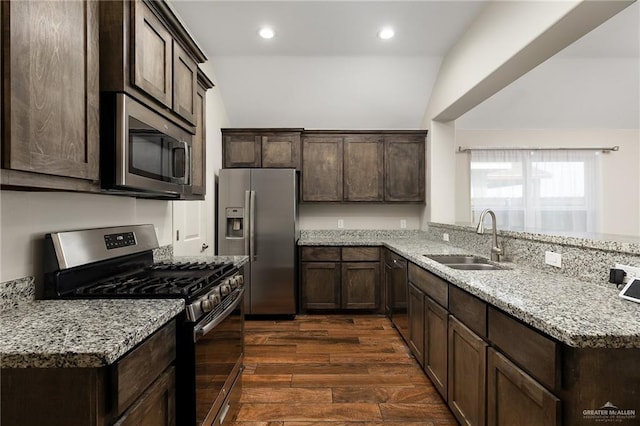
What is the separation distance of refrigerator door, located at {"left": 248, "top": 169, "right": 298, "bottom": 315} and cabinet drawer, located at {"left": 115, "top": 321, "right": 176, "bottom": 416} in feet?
8.22

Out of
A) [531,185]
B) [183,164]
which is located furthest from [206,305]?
[531,185]

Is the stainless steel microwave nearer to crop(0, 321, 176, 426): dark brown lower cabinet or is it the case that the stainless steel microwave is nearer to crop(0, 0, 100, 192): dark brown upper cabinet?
crop(0, 0, 100, 192): dark brown upper cabinet

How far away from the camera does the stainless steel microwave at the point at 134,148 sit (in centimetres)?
138

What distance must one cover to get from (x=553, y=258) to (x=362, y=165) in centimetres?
263

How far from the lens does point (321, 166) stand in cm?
420

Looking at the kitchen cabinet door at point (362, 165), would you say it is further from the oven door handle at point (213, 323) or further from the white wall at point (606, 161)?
the oven door handle at point (213, 323)

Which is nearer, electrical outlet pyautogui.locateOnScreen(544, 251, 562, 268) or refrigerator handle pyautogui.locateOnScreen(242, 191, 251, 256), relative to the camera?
electrical outlet pyautogui.locateOnScreen(544, 251, 562, 268)

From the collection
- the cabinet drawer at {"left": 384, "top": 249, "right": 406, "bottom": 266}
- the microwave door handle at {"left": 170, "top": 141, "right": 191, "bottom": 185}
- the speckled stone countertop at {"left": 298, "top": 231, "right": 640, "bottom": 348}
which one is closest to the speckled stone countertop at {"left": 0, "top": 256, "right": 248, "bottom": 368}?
the microwave door handle at {"left": 170, "top": 141, "right": 191, "bottom": 185}

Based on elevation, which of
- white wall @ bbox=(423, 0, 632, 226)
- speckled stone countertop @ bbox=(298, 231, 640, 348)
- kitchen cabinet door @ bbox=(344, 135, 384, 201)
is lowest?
speckled stone countertop @ bbox=(298, 231, 640, 348)

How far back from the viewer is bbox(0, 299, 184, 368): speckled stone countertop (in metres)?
0.83

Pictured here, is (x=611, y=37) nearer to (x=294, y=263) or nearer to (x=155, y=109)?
(x=294, y=263)

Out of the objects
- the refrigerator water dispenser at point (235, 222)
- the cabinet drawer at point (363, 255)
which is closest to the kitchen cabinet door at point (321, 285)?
the cabinet drawer at point (363, 255)

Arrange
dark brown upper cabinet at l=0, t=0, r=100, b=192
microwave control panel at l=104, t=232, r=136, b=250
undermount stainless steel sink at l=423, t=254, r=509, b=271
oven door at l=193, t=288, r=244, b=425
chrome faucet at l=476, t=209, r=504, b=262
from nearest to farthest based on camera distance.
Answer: dark brown upper cabinet at l=0, t=0, r=100, b=192
oven door at l=193, t=288, r=244, b=425
microwave control panel at l=104, t=232, r=136, b=250
chrome faucet at l=476, t=209, r=504, b=262
undermount stainless steel sink at l=423, t=254, r=509, b=271

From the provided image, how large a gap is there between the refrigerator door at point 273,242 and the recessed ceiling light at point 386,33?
171cm
